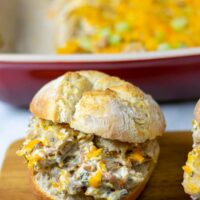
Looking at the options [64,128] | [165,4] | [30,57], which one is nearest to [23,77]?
[30,57]

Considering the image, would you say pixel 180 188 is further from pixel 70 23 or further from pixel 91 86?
pixel 70 23

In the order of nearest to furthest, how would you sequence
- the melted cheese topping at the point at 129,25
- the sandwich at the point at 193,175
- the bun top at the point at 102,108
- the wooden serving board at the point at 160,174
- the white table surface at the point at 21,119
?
the sandwich at the point at 193,175 < the bun top at the point at 102,108 < the wooden serving board at the point at 160,174 < the white table surface at the point at 21,119 < the melted cheese topping at the point at 129,25

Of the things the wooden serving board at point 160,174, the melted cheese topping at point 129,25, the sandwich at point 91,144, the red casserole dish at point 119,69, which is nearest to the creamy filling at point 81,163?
the sandwich at point 91,144

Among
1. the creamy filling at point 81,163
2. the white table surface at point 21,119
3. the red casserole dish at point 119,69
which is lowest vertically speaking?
the white table surface at point 21,119

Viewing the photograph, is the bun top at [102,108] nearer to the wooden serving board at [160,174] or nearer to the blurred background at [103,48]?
the wooden serving board at [160,174]

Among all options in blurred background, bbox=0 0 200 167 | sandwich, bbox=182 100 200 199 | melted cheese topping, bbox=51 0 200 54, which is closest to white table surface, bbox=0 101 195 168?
blurred background, bbox=0 0 200 167

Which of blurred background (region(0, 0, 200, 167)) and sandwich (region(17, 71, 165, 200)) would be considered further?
blurred background (region(0, 0, 200, 167))

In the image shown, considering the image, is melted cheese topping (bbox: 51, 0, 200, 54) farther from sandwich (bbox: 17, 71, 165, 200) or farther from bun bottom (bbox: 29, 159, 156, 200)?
bun bottom (bbox: 29, 159, 156, 200)
